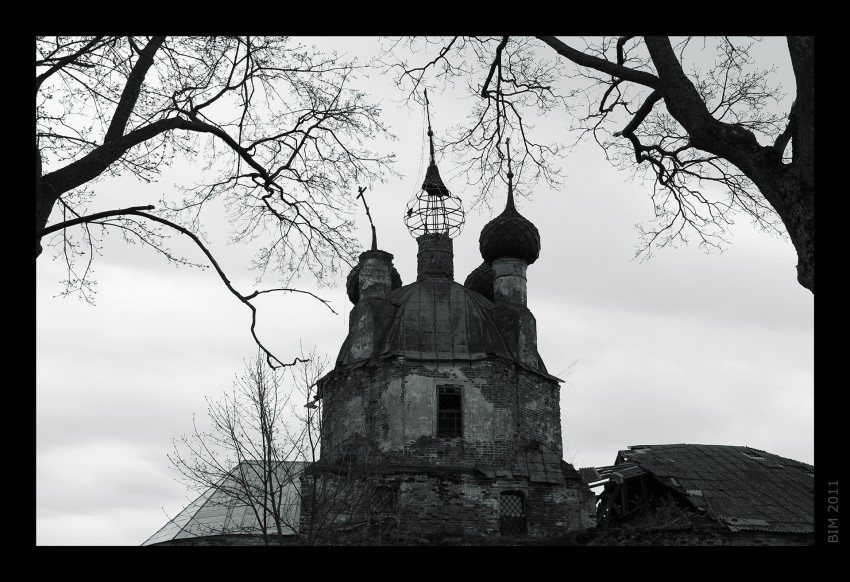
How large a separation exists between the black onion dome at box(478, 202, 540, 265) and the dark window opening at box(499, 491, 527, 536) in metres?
6.27

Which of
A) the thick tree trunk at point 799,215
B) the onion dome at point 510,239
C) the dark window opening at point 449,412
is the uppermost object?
the onion dome at point 510,239

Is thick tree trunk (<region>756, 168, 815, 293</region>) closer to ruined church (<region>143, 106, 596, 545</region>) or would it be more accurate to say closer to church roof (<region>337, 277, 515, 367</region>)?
ruined church (<region>143, 106, 596, 545</region>)

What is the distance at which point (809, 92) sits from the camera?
6211 mm

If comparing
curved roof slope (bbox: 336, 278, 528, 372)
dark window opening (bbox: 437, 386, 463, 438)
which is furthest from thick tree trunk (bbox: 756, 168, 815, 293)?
curved roof slope (bbox: 336, 278, 528, 372)

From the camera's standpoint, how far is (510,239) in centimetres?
2311

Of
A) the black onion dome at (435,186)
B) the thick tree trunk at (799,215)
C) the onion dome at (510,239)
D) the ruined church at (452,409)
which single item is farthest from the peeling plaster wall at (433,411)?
the thick tree trunk at (799,215)

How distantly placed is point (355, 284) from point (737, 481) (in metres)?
10.7

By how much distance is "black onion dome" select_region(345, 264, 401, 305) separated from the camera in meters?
23.9

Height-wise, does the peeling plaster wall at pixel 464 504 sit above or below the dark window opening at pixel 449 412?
below

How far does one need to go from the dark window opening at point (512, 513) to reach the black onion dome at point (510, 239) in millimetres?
6265

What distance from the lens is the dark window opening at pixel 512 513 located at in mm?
20062

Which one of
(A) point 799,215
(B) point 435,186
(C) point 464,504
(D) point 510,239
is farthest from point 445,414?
(A) point 799,215

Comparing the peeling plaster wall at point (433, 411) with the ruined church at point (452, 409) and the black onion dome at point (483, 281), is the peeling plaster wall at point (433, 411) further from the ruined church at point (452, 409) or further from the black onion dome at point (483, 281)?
the black onion dome at point (483, 281)
